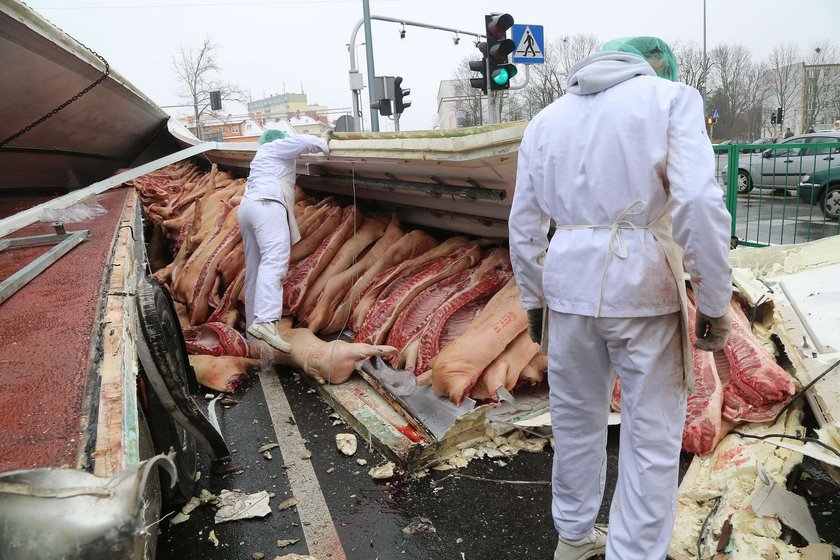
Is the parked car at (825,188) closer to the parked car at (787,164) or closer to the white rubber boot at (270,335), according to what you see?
the parked car at (787,164)

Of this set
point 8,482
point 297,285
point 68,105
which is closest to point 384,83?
point 68,105

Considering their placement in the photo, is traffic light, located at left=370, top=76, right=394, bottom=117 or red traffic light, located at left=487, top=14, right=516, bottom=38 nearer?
red traffic light, located at left=487, top=14, right=516, bottom=38

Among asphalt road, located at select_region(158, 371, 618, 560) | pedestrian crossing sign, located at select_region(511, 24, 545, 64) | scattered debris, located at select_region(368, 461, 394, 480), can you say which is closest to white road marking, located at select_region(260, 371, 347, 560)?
asphalt road, located at select_region(158, 371, 618, 560)

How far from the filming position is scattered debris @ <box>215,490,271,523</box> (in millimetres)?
3000

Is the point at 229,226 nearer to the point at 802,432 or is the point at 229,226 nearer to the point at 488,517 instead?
the point at 488,517

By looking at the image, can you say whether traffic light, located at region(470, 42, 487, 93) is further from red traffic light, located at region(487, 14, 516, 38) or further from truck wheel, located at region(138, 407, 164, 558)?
truck wheel, located at region(138, 407, 164, 558)

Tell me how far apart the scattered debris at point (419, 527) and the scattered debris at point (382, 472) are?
0.38 meters

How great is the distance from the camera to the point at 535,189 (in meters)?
2.48

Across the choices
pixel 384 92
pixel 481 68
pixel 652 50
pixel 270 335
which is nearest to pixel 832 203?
pixel 481 68

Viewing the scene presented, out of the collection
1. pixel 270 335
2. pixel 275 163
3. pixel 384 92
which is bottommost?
pixel 270 335

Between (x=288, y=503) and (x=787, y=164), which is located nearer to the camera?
(x=288, y=503)

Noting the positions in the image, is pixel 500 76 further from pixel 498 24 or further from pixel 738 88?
pixel 738 88

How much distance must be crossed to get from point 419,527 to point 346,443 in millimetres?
914

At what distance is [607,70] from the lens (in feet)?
7.47
